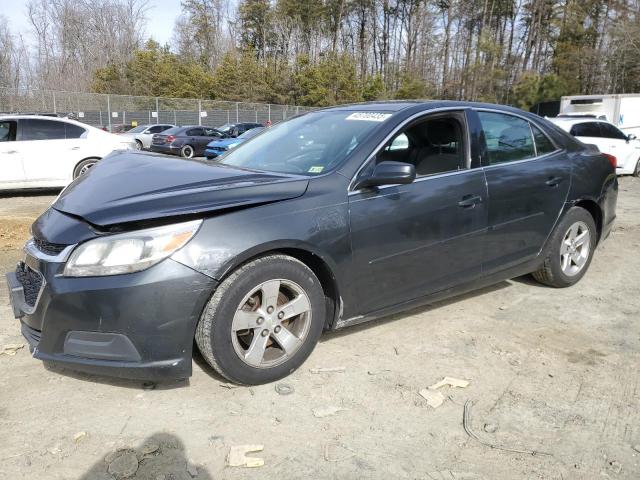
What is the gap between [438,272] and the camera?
356 centimetres

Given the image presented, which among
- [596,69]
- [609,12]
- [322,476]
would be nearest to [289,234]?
[322,476]

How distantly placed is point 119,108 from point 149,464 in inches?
1265

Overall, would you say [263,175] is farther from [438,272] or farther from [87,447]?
[87,447]

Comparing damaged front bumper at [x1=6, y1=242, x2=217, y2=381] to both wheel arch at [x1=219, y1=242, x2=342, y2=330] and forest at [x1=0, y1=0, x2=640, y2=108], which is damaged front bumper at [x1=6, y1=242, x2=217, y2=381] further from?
forest at [x1=0, y1=0, x2=640, y2=108]

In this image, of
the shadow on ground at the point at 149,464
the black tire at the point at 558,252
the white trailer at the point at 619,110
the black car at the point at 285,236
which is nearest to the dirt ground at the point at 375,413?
the shadow on ground at the point at 149,464

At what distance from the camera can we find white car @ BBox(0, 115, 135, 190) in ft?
30.5

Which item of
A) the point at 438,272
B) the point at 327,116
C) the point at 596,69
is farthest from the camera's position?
the point at 596,69

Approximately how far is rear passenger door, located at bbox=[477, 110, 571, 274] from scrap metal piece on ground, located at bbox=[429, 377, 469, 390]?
3.42 feet

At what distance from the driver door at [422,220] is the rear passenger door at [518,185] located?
152mm

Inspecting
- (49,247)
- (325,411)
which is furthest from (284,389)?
(49,247)

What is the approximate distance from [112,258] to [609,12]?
56.6 meters

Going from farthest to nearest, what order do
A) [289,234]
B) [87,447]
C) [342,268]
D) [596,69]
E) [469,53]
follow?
[469,53] → [596,69] → [342,268] → [289,234] → [87,447]

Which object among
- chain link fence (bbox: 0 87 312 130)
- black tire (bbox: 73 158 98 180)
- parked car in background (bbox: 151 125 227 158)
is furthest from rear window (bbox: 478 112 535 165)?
chain link fence (bbox: 0 87 312 130)

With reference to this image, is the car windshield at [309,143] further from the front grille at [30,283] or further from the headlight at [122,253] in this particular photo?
the front grille at [30,283]
